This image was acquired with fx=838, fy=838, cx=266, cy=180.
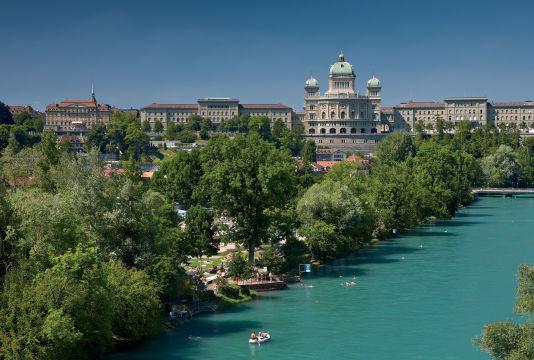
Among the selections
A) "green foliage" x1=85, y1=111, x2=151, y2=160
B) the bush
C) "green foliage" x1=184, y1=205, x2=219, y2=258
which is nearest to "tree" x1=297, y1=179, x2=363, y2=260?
"green foliage" x1=184, y1=205, x2=219, y2=258

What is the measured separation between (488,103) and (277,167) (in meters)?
151

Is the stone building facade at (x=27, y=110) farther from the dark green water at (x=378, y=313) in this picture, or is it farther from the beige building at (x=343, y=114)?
the dark green water at (x=378, y=313)

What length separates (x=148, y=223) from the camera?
3491 cm

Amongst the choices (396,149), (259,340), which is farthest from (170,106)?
(259,340)

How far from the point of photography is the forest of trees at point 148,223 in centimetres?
2705

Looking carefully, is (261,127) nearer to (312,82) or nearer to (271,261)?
(312,82)

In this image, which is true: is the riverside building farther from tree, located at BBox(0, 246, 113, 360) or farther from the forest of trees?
tree, located at BBox(0, 246, 113, 360)

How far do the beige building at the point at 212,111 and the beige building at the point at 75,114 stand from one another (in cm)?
909

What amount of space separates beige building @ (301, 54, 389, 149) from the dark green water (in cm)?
10326

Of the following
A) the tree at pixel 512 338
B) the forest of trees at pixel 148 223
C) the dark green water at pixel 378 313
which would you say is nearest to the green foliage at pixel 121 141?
the forest of trees at pixel 148 223

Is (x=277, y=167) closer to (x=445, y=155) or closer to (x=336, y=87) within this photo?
(x=445, y=155)

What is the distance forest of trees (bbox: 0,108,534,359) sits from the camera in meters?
27.0

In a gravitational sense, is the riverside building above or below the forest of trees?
above

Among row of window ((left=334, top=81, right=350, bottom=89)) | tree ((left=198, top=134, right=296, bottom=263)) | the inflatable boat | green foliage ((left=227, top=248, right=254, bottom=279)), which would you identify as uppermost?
row of window ((left=334, top=81, right=350, bottom=89))
